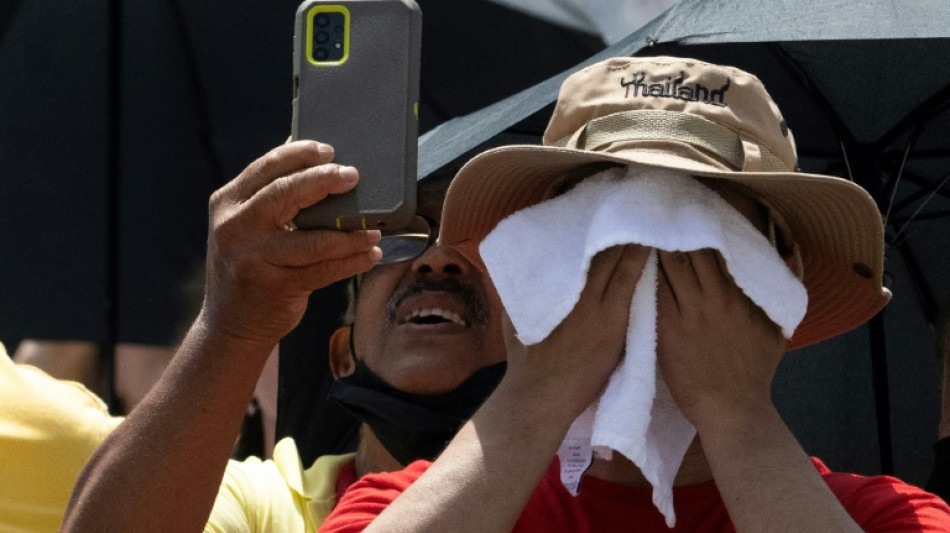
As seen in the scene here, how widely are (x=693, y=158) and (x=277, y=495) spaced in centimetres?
174

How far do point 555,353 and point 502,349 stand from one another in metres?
1.67

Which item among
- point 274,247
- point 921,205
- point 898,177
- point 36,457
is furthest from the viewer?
point 921,205

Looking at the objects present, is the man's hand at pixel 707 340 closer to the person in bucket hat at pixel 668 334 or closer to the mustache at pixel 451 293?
the person in bucket hat at pixel 668 334

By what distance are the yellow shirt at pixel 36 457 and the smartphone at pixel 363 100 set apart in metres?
1.49

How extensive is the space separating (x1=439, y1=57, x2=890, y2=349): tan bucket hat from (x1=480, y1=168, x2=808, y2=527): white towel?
5cm

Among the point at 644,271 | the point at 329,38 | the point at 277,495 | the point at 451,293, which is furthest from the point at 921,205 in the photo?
the point at 329,38

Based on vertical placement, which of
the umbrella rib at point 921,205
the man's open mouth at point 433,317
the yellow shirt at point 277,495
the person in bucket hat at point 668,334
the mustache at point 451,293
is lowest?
the yellow shirt at point 277,495

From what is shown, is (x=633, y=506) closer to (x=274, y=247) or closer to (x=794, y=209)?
(x=794, y=209)

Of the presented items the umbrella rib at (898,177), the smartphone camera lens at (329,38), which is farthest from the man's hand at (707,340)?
the umbrella rib at (898,177)

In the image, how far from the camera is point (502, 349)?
360 centimetres

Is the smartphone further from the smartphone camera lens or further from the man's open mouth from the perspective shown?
the man's open mouth

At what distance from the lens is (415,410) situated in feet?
11.5

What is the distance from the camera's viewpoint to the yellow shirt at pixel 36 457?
3.19 meters

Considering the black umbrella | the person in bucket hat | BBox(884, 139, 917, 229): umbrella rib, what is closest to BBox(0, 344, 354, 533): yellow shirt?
the black umbrella
